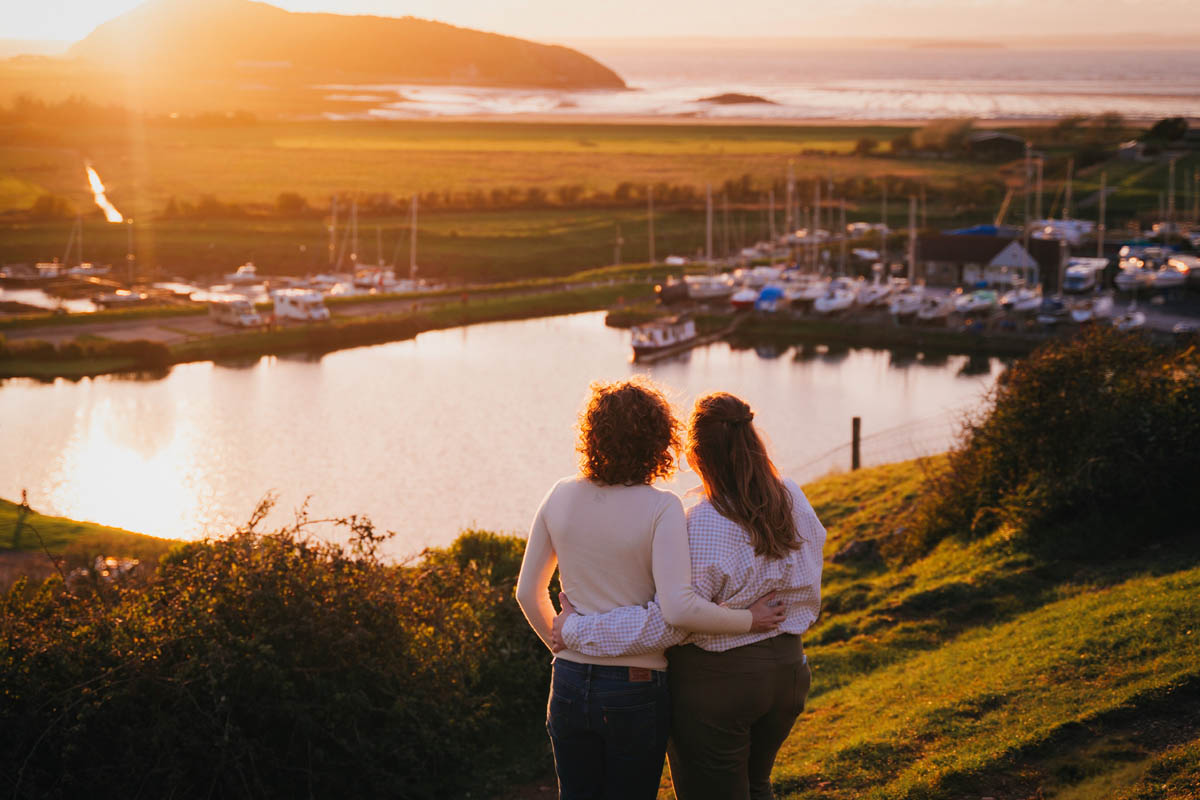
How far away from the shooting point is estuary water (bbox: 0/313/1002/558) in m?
23.5

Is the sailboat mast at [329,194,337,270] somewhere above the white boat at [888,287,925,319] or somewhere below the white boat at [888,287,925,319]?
above

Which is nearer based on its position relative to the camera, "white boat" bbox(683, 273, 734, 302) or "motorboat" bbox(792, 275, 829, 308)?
"motorboat" bbox(792, 275, 829, 308)

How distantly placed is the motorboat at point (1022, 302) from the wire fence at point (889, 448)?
18534 mm

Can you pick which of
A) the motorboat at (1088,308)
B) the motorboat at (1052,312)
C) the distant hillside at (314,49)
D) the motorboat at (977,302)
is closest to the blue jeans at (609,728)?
the motorboat at (1088,308)

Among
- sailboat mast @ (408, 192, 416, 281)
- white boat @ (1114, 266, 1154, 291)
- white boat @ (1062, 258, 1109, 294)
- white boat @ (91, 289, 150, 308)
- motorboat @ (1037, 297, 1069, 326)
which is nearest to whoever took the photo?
motorboat @ (1037, 297, 1069, 326)

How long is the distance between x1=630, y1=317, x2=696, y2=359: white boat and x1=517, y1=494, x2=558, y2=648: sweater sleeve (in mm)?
38696

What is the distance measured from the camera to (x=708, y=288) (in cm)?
5125

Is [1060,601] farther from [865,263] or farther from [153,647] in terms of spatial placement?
[865,263]

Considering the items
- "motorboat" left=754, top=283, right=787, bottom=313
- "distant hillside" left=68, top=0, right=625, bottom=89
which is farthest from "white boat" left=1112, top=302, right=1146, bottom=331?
"distant hillside" left=68, top=0, right=625, bottom=89

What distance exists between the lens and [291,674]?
6824 millimetres

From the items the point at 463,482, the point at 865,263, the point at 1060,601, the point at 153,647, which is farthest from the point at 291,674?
the point at 865,263

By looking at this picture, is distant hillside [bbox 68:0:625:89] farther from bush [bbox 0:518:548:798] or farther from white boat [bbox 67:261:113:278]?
bush [bbox 0:518:548:798]

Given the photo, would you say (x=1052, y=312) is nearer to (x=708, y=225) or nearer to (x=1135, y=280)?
(x=1135, y=280)

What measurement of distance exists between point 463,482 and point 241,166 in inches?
2183
